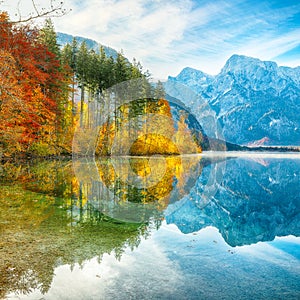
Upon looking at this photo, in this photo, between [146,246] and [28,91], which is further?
[28,91]

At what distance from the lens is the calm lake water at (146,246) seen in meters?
4.05

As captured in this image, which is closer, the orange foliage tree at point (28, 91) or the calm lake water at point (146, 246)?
the calm lake water at point (146, 246)

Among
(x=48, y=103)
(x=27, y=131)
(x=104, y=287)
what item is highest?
(x=48, y=103)

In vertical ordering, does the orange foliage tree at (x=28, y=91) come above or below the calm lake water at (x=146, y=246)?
above

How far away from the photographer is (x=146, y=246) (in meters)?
5.81

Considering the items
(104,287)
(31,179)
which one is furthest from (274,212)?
(31,179)

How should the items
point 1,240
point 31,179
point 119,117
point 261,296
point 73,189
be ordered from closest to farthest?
1. point 261,296
2. point 1,240
3. point 73,189
4. point 31,179
5. point 119,117

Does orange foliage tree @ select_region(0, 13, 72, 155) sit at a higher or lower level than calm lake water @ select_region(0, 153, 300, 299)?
higher

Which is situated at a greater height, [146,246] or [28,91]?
[28,91]

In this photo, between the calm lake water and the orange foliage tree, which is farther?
the orange foliage tree

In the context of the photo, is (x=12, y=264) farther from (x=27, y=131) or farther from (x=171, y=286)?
(x=27, y=131)

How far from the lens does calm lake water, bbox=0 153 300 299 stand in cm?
405

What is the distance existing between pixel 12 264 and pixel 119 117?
36.6m

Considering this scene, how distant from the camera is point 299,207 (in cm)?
992
